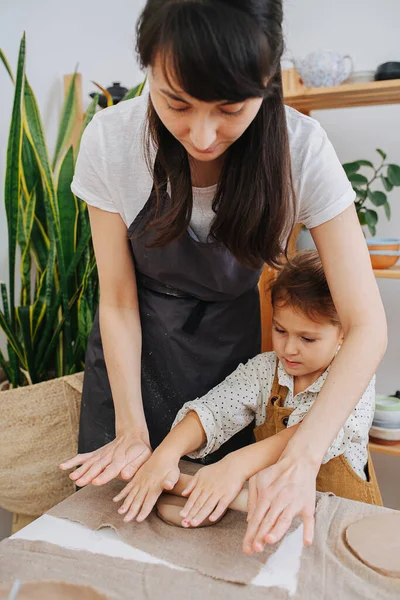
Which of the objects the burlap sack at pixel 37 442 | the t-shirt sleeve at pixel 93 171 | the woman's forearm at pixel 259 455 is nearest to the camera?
the woman's forearm at pixel 259 455

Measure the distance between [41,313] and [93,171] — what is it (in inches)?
31.4

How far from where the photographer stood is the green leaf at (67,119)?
202 cm

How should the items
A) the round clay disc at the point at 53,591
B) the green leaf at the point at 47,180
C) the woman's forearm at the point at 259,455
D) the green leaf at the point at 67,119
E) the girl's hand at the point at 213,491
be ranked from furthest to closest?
1. the green leaf at the point at 67,119
2. the green leaf at the point at 47,180
3. the woman's forearm at the point at 259,455
4. the girl's hand at the point at 213,491
5. the round clay disc at the point at 53,591

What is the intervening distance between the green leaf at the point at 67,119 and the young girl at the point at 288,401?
3.16ft

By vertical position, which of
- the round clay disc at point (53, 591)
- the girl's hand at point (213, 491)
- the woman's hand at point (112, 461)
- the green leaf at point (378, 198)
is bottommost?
the girl's hand at point (213, 491)

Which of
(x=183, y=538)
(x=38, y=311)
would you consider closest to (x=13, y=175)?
(x=38, y=311)

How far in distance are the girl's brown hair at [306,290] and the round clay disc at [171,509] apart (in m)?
0.50

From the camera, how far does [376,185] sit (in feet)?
6.98

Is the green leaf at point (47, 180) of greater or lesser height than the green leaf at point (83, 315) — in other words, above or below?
above

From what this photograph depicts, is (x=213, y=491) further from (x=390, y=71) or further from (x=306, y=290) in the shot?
(x=390, y=71)

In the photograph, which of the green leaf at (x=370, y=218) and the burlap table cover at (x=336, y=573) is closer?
the burlap table cover at (x=336, y=573)

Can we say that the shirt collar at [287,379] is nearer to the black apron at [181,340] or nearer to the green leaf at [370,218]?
the black apron at [181,340]

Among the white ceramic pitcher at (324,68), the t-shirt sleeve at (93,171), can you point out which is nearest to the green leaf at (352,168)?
the white ceramic pitcher at (324,68)

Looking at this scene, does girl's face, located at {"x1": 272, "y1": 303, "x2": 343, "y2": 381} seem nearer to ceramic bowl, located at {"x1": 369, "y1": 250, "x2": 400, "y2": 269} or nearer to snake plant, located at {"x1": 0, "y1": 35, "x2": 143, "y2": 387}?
ceramic bowl, located at {"x1": 369, "y1": 250, "x2": 400, "y2": 269}
